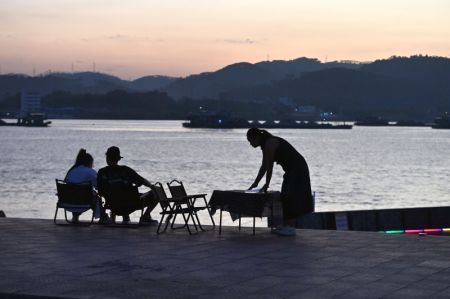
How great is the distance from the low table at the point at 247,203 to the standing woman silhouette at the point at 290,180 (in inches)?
4.4

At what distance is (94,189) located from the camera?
42.3ft

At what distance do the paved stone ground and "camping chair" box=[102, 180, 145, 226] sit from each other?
1.14 ft

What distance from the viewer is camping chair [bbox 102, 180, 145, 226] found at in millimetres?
12500

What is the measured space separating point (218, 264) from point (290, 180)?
2.72m

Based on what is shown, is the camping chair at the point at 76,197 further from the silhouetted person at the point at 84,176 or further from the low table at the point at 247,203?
the low table at the point at 247,203

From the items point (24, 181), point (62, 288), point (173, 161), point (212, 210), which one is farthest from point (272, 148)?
point (173, 161)

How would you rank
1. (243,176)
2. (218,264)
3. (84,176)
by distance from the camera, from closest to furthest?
(218,264), (84,176), (243,176)

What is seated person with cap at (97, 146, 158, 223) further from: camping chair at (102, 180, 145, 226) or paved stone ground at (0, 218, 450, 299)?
paved stone ground at (0, 218, 450, 299)

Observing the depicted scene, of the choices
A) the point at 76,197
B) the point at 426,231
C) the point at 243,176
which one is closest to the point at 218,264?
the point at 76,197

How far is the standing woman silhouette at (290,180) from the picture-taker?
1144 cm

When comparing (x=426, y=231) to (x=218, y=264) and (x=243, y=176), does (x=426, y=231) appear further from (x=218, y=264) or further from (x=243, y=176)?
(x=243, y=176)

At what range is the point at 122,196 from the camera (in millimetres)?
12531

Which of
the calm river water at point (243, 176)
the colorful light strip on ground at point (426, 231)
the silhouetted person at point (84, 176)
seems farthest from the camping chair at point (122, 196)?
the calm river water at point (243, 176)

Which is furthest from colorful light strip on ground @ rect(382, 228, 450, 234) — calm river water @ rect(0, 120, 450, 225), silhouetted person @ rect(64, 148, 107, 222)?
calm river water @ rect(0, 120, 450, 225)
